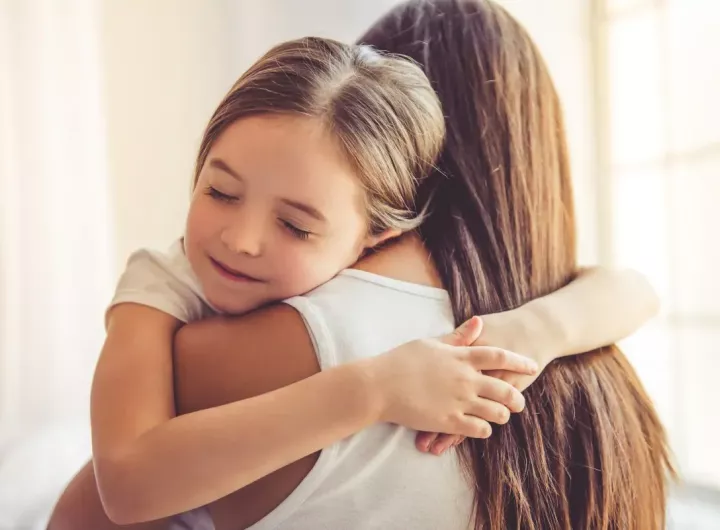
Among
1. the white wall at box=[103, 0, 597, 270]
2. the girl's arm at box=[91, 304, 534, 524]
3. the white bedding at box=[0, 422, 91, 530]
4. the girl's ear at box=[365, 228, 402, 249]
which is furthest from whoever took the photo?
the white wall at box=[103, 0, 597, 270]

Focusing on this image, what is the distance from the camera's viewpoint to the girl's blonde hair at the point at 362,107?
57 centimetres

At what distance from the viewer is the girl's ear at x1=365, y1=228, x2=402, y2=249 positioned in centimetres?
62

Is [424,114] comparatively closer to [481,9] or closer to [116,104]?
[481,9]

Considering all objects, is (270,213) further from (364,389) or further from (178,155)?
(178,155)

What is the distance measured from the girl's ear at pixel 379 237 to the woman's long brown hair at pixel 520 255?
35mm

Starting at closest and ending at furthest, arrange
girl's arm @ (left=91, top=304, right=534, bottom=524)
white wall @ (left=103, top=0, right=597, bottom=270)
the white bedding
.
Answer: girl's arm @ (left=91, top=304, right=534, bottom=524) → the white bedding → white wall @ (left=103, top=0, right=597, bottom=270)

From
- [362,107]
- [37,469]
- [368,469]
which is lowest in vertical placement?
[37,469]

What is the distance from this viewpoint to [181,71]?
1.06m

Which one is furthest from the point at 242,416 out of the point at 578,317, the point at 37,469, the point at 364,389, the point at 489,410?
the point at 37,469

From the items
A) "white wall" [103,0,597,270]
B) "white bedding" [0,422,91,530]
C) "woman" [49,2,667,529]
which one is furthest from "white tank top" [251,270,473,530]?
"white wall" [103,0,597,270]

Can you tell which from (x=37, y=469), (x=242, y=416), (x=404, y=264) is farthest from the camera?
(x=37, y=469)

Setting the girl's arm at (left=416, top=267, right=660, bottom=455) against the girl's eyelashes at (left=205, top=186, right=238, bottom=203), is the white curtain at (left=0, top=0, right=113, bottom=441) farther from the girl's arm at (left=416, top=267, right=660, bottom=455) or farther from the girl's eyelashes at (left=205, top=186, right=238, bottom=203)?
the girl's arm at (left=416, top=267, right=660, bottom=455)

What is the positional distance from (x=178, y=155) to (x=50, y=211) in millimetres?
217

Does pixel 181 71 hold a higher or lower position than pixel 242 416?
higher
